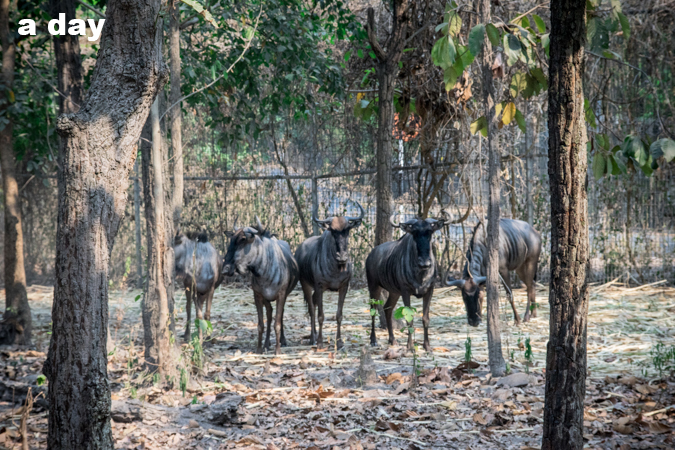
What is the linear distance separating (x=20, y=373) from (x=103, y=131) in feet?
12.9

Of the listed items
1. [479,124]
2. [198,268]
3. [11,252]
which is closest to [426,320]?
[479,124]

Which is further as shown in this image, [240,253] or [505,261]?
[505,261]

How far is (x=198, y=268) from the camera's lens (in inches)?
324

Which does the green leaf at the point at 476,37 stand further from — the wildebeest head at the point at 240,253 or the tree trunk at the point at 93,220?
the wildebeest head at the point at 240,253

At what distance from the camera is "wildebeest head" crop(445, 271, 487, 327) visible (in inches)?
318

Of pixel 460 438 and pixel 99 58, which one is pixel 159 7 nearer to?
pixel 99 58

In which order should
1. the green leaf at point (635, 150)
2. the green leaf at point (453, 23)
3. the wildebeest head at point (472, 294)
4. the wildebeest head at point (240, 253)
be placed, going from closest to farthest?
1. the green leaf at point (635, 150)
2. the green leaf at point (453, 23)
3. the wildebeest head at point (240, 253)
4. the wildebeest head at point (472, 294)

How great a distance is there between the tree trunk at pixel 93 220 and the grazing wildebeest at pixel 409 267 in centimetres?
441

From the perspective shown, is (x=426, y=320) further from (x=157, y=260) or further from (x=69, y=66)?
(x=69, y=66)

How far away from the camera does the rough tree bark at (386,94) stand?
8.40m

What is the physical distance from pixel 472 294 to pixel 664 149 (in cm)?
551

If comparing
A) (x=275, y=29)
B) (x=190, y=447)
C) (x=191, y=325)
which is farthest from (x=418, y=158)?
(x=190, y=447)

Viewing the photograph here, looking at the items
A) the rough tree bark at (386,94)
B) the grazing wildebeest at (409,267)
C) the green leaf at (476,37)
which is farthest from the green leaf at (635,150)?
the rough tree bark at (386,94)

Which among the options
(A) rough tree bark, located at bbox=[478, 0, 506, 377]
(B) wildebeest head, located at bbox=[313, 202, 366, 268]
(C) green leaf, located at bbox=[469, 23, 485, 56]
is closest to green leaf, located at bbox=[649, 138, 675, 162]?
(C) green leaf, located at bbox=[469, 23, 485, 56]
